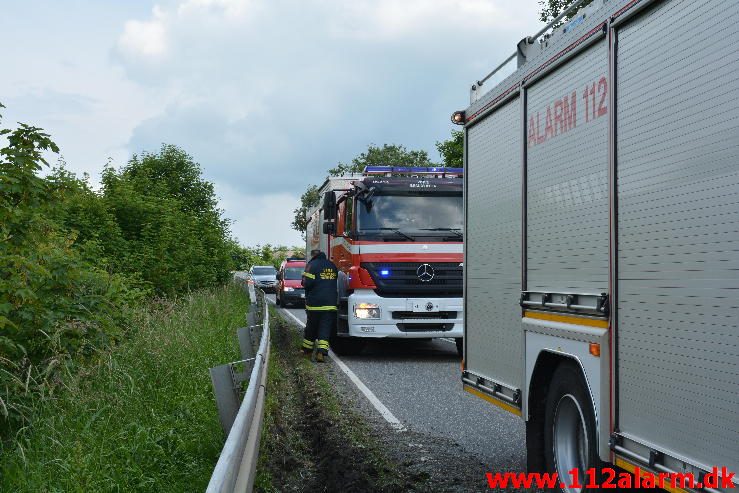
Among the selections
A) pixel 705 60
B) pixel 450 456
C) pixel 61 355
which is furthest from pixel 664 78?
pixel 61 355

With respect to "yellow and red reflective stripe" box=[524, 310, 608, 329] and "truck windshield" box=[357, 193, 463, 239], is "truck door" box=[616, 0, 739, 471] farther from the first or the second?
"truck windshield" box=[357, 193, 463, 239]

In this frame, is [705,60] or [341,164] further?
[341,164]

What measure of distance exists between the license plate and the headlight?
0.56 meters

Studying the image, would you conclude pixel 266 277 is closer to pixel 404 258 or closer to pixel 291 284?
pixel 291 284

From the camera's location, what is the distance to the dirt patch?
6.28 metres

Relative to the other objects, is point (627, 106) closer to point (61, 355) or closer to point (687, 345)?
point (687, 345)

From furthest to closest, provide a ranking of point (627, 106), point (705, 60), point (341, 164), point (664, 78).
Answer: point (341, 164), point (627, 106), point (664, 78), point (705, 60)

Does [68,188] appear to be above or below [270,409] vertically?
above

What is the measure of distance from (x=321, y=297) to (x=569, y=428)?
30.7ft

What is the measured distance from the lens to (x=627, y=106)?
444cm

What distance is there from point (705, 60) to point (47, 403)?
680 centimetres

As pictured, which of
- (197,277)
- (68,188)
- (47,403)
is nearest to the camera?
(47,403)

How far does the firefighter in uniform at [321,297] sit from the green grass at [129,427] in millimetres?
2555

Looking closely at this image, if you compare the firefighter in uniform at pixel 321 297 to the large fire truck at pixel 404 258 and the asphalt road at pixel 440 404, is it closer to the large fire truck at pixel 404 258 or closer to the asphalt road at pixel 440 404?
the large fire truck at pixel 404 258
